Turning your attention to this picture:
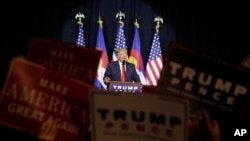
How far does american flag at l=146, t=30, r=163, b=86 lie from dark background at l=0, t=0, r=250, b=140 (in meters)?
0.19

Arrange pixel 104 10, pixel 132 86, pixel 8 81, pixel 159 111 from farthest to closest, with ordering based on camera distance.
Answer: pixel 104 10
pixel 132 86
pixel 8 81
pixel 159 111

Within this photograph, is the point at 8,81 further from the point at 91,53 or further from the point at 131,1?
the point at 131,1

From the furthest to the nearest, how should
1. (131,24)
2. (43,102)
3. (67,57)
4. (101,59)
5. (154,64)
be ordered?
1. (131,24)
2. (154,64)
3. (101,59)
4. (67,57)
5. (43,102)

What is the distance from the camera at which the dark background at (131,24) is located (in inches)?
294

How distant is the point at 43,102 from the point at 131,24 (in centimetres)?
576

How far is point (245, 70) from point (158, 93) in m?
0.35

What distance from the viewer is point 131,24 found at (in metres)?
7.80

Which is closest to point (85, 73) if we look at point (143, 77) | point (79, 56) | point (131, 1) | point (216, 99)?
point (79, 56)

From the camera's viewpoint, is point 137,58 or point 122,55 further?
point 137,58

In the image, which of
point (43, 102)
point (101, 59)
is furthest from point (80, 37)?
point (43, 102)

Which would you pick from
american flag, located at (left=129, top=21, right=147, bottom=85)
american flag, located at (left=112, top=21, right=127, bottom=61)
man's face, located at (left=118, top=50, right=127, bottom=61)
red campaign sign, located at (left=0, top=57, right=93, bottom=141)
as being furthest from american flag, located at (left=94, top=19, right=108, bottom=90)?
red campaign sign, located at (left=0, top=57, right=93, bottom=141)

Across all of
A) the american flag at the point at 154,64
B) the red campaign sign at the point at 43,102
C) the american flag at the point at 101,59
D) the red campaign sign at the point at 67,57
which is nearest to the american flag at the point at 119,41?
the american flag at the point at 101,59

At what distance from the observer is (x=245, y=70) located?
2.04 metres

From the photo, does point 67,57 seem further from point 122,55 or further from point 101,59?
point 101,59
